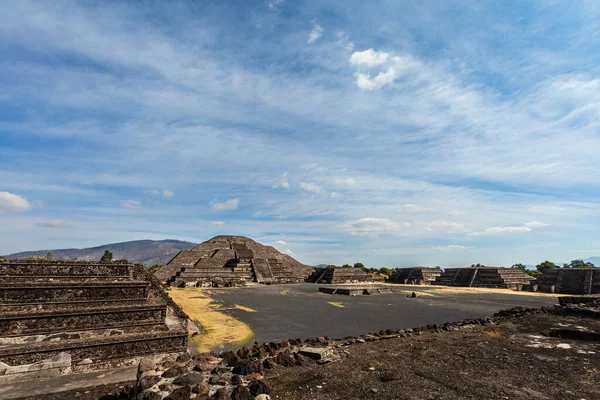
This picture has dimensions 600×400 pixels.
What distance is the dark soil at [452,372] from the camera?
4102 millimetres

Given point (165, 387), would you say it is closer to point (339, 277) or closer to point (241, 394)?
point (241, 394)

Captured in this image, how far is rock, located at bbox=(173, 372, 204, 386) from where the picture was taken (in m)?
4.08

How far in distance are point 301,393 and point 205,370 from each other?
1627 mm

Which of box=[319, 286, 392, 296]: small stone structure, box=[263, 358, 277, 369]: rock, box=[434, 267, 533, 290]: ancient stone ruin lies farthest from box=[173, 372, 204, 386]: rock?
box=[434, 267, 533, 290]: ancient stone ruin

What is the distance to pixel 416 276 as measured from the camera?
4244 centimetres

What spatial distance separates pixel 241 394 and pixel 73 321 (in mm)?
5969

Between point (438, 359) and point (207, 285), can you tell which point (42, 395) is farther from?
point (207, 285)

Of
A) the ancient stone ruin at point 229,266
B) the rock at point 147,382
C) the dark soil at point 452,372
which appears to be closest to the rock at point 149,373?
the rock at point 147,382

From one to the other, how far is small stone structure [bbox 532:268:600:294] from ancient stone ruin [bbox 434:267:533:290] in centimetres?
196

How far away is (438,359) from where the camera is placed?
5.67 meters

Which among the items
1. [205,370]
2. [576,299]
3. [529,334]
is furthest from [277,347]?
[576,299]

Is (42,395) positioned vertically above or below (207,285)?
above

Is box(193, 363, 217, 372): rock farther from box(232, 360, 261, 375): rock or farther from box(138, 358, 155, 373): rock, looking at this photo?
box(138, 358, 155, 373): rock

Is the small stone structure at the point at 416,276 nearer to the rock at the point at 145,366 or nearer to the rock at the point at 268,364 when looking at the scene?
the rock at the point at 268,364
